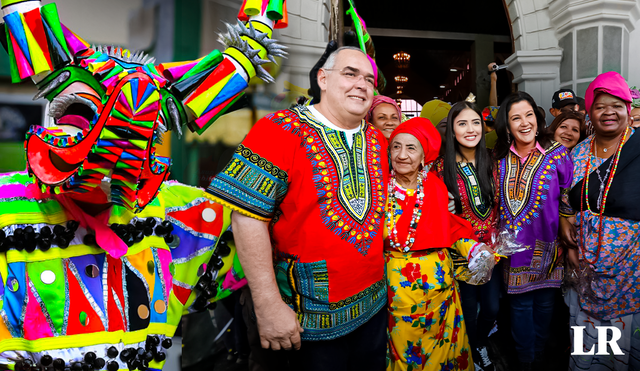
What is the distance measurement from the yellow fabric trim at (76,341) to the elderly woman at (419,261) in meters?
1.13

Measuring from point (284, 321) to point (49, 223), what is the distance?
0.81 m

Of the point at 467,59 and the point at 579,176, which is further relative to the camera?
the point at 467,59

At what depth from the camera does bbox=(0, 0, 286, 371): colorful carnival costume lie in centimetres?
100

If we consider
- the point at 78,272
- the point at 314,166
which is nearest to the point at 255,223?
the point at 314,166

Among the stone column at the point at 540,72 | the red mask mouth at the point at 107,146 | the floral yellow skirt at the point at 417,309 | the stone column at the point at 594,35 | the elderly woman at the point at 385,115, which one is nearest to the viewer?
the red mask mouth at the point at 107,146

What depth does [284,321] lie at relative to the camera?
1515 mm

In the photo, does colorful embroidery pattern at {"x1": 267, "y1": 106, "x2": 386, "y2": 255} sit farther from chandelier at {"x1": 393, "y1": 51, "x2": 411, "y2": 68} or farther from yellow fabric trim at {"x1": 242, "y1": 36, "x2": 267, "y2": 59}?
chandelier at {"x1": 393, "y1": 51, "x2": 411, "y2": 68}

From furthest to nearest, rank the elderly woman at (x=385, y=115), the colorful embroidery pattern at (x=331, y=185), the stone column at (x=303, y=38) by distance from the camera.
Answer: the stone column at (x=303, y=38) → the elderly woman at (x=385, y=115) → the colorful embroidery pattern at (x=331, y=185)

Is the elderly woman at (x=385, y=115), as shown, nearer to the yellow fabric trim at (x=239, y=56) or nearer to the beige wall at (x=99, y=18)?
the yellow fabric trim at (x=239, y=56)

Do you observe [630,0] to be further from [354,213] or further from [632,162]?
[354,213]

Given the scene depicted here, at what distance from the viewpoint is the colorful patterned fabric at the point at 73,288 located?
1138mm

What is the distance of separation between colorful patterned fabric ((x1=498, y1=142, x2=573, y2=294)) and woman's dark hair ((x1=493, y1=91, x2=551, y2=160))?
5 centimetres

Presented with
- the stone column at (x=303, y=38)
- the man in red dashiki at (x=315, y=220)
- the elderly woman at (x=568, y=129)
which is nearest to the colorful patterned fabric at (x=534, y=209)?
the elderly woman at (x=568, y=129)

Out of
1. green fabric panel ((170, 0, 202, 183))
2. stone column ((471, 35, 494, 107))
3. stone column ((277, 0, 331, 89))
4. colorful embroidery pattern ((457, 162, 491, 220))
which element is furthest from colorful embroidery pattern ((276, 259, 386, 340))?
stone column ((471, 35, 494, 107))
